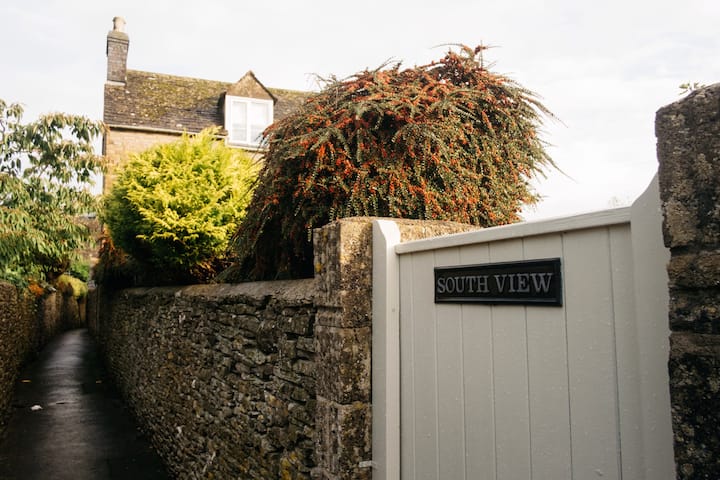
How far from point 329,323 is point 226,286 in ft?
8.73

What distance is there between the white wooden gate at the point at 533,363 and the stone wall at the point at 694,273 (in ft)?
0.49

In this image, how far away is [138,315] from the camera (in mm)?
9820

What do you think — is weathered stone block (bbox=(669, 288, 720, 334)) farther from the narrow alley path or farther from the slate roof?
the slate roof

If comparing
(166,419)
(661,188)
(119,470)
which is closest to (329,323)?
(661,188)

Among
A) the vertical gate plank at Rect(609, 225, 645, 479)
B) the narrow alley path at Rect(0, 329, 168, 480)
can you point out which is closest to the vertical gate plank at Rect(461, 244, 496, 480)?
the vertical gate plank at Rect(609, 225, 645, 479)

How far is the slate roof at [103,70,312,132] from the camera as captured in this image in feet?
59.9

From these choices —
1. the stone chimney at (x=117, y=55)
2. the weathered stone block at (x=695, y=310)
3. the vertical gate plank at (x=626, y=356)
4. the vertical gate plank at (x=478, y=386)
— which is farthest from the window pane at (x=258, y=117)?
the weathered stone block at (x=695, y=310)

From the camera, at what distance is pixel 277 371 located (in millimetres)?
3803

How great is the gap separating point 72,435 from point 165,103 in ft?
44.0

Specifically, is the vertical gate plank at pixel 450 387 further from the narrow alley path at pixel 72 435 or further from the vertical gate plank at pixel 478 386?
the narrow alley path at pixel 72 435

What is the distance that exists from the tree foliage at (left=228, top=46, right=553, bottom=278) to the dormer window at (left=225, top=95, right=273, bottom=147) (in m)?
15.0

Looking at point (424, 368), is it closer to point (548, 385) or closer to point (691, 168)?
point (548, 385)

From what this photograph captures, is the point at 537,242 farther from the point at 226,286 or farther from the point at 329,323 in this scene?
the point at 226,286

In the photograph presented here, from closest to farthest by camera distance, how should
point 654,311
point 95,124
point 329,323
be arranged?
point 654,311, point 329,323, point 95,124
